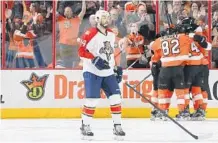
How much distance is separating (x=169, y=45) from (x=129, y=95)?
43.1 inches

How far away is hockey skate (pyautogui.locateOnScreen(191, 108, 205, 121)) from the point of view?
7309 millimetres

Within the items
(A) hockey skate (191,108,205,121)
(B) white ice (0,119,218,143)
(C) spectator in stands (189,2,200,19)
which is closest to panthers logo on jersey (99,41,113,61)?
(B) white ice (0,119,218,143)

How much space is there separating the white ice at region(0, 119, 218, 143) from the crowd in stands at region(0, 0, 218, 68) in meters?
0.94

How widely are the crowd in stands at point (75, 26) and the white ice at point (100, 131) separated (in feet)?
3.08

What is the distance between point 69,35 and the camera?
7.91 metres

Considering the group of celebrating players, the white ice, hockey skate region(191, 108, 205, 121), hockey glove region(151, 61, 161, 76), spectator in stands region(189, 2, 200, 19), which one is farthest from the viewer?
spectator in stands region(189, 2, 200, 19)

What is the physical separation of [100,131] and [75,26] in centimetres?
242

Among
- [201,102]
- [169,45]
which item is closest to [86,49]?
[169,45]

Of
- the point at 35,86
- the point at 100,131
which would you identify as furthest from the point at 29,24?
the point at 100,131

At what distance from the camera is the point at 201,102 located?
7398 millimetres

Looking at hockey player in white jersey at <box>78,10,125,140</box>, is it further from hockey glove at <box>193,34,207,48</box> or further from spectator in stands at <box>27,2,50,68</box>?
spectator in stands at <box>27,2,50,68</box>

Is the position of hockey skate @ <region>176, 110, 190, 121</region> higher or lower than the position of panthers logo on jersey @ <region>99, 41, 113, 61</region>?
lower

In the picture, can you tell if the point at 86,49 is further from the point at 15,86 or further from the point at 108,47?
the point at 15,86

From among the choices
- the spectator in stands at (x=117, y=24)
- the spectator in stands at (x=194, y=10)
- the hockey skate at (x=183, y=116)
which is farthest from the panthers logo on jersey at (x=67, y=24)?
the hockey skate at (x=183, y=116)
